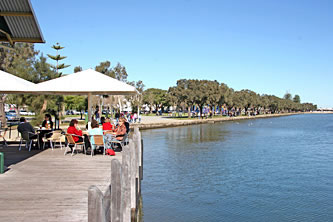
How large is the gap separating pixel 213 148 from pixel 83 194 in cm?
2380

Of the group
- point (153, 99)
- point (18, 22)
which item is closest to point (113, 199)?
point (18, 22)

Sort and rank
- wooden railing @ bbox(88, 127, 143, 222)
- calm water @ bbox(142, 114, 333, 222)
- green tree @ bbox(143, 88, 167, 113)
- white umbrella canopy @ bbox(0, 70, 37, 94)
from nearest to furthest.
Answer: wooden railing @ bbox(88, 127, 143, 222) < white umbrella canopy @ bbox(0, 70, 37, 94) < calm water @ bbox(142, 114, 333, 222) < green tree @ bbox(143, 88, 167, 113)

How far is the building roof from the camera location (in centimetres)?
888

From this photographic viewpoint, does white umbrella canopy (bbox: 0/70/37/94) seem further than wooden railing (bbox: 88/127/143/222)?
Yes

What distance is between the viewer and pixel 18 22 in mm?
9508

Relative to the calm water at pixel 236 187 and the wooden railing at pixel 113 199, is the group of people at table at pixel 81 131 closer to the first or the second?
the calm water at pixel 236 187

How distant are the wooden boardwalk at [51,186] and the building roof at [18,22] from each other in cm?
358

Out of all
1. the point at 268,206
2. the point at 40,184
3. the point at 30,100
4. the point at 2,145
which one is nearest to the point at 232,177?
the point at 268,206

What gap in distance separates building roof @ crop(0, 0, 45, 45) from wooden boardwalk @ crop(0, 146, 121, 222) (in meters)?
3.58

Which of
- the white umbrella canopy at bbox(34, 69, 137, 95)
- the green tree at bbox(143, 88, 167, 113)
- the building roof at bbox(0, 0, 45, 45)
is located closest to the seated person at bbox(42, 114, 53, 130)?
the white umbrella canopy at bbox(34, 69, 137, 95)

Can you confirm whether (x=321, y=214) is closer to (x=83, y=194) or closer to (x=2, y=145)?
(x=83, y=194)

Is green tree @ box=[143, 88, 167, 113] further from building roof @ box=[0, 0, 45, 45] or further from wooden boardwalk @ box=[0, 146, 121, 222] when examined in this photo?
wooden boardwalk @ box=[0, 146, 121, 222]

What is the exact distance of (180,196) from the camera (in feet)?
45.6

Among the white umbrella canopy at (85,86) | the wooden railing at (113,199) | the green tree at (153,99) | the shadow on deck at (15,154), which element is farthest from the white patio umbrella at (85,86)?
the green tree at (153,99)
